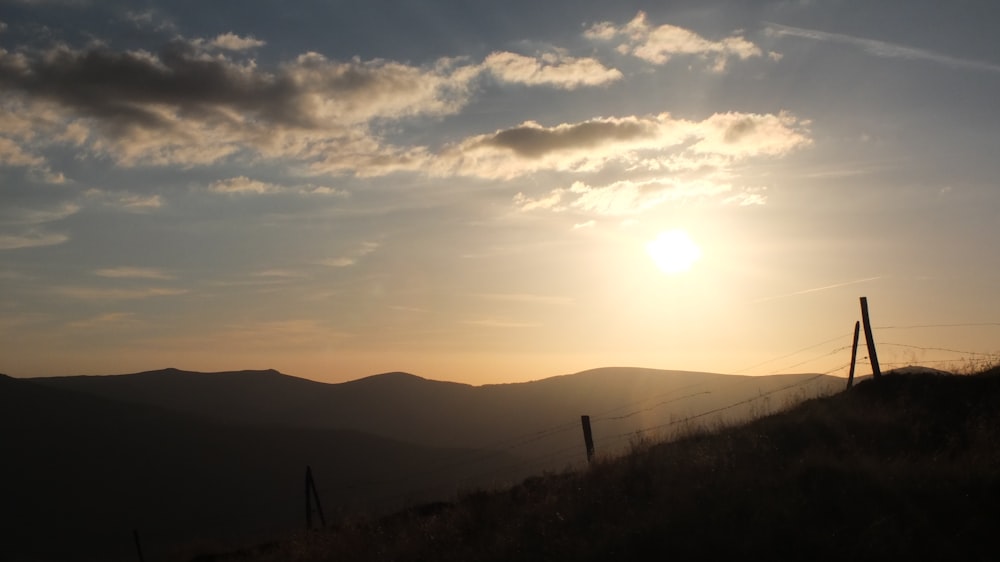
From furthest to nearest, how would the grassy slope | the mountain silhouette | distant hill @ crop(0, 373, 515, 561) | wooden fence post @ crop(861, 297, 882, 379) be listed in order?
the mountain silhouette, distant hill @ crop(0, 373, 515, 561), wooden fence post @ crop(861, 297, 882, 379), the grassy slope

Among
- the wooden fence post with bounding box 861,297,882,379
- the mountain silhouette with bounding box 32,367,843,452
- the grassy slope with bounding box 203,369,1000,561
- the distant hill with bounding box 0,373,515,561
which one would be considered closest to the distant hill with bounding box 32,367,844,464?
the mountain silhouette with bounding box 32,367,843,452

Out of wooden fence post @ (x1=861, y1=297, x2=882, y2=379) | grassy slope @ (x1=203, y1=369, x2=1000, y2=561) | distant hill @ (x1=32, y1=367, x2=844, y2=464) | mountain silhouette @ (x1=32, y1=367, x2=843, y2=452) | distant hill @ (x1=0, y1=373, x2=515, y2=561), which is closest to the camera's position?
grassy slope @ (x1=203, y1=369, x2=1000, y2=561)

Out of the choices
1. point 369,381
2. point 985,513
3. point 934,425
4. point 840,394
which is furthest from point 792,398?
point 369,381

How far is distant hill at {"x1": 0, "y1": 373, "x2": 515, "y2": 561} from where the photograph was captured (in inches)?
2653

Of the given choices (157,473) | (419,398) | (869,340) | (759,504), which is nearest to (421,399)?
(419,398)

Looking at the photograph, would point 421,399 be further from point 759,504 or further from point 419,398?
point 759,504

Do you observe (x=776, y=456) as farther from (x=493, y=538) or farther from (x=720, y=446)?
(x=493, y=538)

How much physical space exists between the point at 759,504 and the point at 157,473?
94507 mm

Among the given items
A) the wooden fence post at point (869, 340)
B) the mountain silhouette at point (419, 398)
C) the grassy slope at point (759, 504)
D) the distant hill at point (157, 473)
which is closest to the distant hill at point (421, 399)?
the mountain silhouette at point (419, 398)

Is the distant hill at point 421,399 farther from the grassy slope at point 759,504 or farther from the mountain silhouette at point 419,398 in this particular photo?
the grassy slope at point 759,504

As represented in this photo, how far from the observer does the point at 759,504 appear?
9.83 meters

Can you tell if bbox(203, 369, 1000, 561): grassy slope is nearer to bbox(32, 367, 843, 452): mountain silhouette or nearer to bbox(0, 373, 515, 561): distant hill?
bbox(0, 373, 515, 561): distant hill

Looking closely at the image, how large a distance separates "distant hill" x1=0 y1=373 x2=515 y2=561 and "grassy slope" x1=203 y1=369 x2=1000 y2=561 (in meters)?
37.5

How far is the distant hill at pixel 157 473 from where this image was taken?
221 feet
